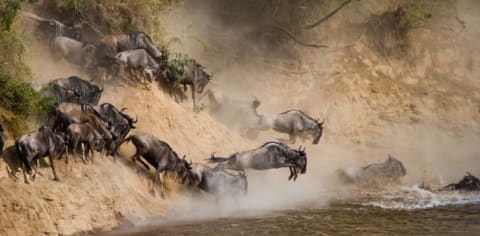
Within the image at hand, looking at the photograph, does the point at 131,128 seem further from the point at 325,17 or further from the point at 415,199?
the point at 325,17

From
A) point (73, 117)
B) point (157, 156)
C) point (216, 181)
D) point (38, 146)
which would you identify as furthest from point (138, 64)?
point (38, 146)

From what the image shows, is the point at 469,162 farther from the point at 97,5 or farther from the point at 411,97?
the point at 97,5

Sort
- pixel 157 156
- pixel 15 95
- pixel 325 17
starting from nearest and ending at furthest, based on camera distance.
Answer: pixel 15 95 < pixel 157 156 < pixel 325 17

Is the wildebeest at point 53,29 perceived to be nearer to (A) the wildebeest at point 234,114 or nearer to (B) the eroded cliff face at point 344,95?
(B) the eroded cliff face at point 344,95

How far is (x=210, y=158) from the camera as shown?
15.5 metres

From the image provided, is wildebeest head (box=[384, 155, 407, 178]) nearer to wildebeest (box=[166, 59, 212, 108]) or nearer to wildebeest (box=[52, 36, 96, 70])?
wildebeest (box=[166, 59, 212, 108])

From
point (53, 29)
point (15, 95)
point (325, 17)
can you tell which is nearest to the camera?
point (15, 95)

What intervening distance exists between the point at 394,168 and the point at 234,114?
433cm

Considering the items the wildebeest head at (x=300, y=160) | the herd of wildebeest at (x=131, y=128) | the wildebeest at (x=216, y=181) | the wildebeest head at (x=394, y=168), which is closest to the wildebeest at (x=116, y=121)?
the herd of wildebeest at (x=131, y=128)

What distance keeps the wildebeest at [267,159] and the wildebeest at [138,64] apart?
2.51m

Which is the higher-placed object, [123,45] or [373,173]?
[123,45]

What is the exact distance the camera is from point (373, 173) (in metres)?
18.2

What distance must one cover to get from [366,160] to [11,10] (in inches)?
431

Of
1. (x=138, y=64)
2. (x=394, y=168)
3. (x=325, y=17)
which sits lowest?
(x=394, y=168)
